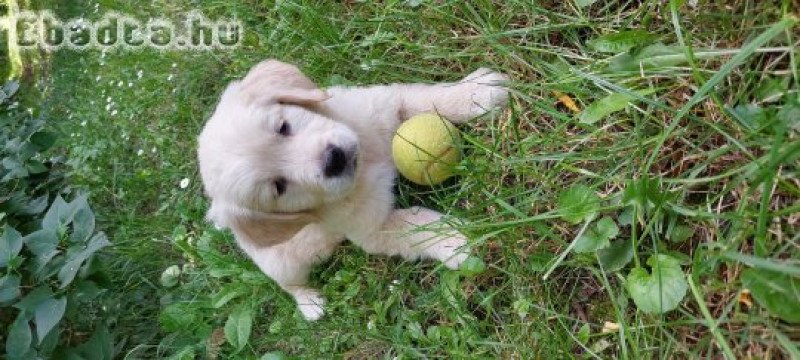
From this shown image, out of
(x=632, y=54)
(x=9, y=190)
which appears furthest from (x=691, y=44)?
(x=9, y=190)

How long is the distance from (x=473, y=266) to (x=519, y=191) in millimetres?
287

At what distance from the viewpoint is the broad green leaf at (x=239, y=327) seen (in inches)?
121

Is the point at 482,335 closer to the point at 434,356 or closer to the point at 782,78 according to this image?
the point at 434,356

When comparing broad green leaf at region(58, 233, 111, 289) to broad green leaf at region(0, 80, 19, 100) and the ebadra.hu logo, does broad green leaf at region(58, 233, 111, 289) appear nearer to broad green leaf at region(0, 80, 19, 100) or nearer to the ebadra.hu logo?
the ebadra.hu logo

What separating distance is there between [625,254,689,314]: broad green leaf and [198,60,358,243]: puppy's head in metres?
1.06

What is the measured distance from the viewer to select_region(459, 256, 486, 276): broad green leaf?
2196 mm

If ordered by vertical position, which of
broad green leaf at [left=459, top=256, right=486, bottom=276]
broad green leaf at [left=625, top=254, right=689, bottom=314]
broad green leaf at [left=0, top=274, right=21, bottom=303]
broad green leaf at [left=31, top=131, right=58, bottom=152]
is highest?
broad green leaf at [left=625, top=254, right=689, bottom=314]

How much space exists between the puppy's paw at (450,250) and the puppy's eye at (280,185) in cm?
56

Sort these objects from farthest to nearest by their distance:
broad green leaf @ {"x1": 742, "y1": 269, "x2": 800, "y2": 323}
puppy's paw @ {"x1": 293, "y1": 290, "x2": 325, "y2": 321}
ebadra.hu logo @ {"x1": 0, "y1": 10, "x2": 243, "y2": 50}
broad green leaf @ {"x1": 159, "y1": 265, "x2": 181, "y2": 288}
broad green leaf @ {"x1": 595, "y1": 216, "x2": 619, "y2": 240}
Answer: ebadra.hu logo @ {"x1": 0, "y1": 10, "x2": 243, "y2": 50}
broad green leaf @ {"x1": 159, "y1": 265, "x2": 181, "y2": 288}
puppy's paw @ {"x1": 293, "y1": 290, "x2": 325, "y2": 321}
broad green leaf @ {"x1": 595, "y1": 216, "x2": 619, "y2": 240}
broad green leaf @ {"x1": 742, "y1": 269, "x2": 800, "y2": 323}

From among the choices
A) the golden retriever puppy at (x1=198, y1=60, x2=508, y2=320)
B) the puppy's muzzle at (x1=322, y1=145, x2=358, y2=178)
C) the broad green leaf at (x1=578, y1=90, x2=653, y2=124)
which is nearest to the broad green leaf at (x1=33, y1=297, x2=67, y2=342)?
the golden retriever puppy at (x1=198, y1=60, x2=508, y2=320)

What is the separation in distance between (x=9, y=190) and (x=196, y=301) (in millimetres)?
1189

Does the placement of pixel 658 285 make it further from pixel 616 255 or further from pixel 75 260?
pixel 75 260

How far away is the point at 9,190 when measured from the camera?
3.60 m

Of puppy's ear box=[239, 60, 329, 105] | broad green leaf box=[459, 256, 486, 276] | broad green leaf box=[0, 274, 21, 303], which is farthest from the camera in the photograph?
broad green leaf box=[0, 274, 21, 303]
